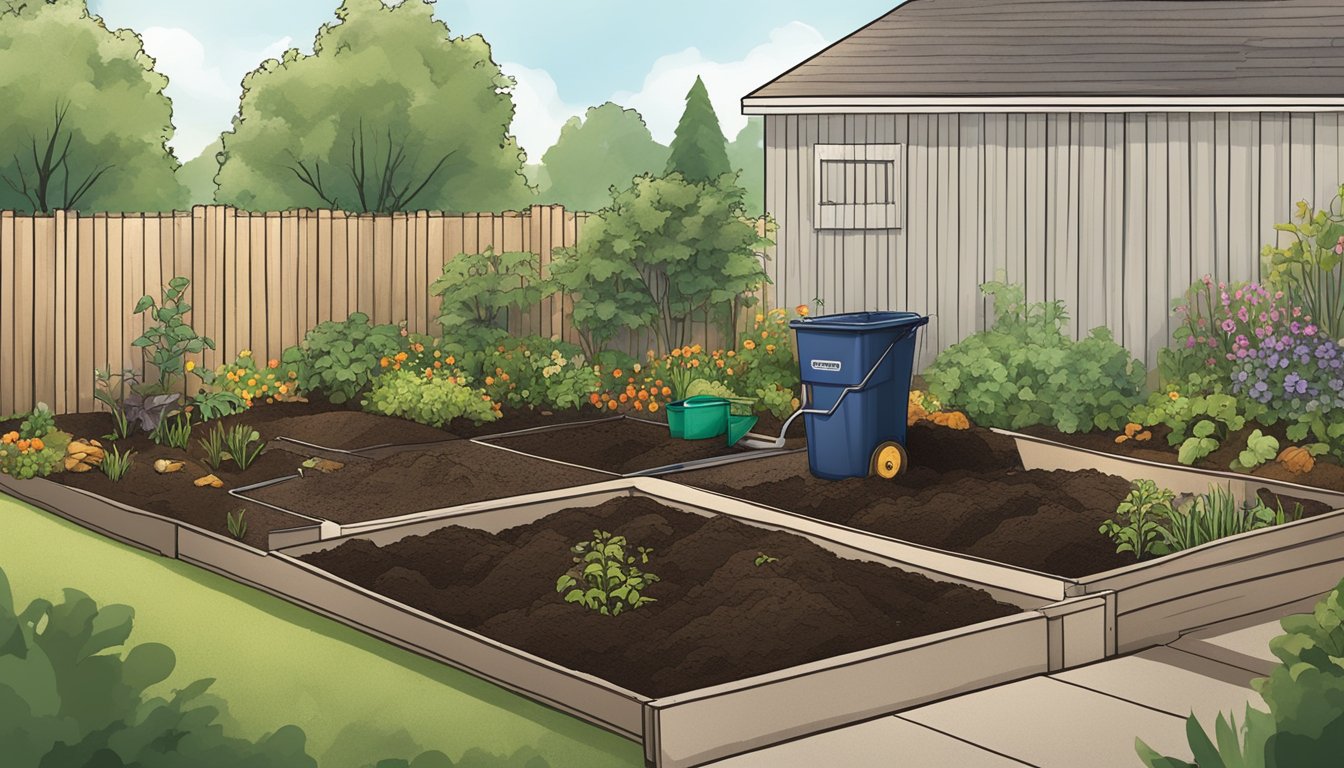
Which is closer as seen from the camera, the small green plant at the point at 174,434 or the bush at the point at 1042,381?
the small green plant at the point at 174,434

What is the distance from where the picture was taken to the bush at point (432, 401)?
11242mm

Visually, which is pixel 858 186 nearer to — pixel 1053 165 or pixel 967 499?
pixel 1053 165

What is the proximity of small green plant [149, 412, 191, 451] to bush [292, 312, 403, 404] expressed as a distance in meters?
1.49

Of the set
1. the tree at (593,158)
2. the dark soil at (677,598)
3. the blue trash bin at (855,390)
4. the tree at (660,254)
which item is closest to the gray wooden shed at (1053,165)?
the tree at (660,254)

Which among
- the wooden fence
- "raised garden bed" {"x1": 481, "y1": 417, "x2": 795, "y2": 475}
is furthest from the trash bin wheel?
the wooden fence

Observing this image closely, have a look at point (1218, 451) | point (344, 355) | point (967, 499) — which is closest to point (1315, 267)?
point (1218, 451)

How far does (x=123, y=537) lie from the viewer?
26.7 ft

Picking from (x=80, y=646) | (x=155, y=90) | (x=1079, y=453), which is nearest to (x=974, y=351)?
(x=1079, y=453)

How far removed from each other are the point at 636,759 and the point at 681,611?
4.06ft

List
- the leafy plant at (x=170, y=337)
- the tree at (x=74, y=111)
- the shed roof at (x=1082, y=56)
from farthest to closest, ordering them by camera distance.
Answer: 1. the tree at (x=74, y=111)
2. the shed roof at (x=1082, y=56)
3. the leafy plant at (x=170, y=337)

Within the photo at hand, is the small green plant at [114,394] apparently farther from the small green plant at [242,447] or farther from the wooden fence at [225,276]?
the small green plant at [242,447]

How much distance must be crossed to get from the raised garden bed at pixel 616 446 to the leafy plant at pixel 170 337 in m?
2.85

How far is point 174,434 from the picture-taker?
1034 cm

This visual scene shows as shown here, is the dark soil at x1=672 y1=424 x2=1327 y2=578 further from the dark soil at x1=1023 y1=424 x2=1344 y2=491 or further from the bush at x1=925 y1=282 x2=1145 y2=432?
the bush at x1=925 y1=282 x2=1145 y2=432
